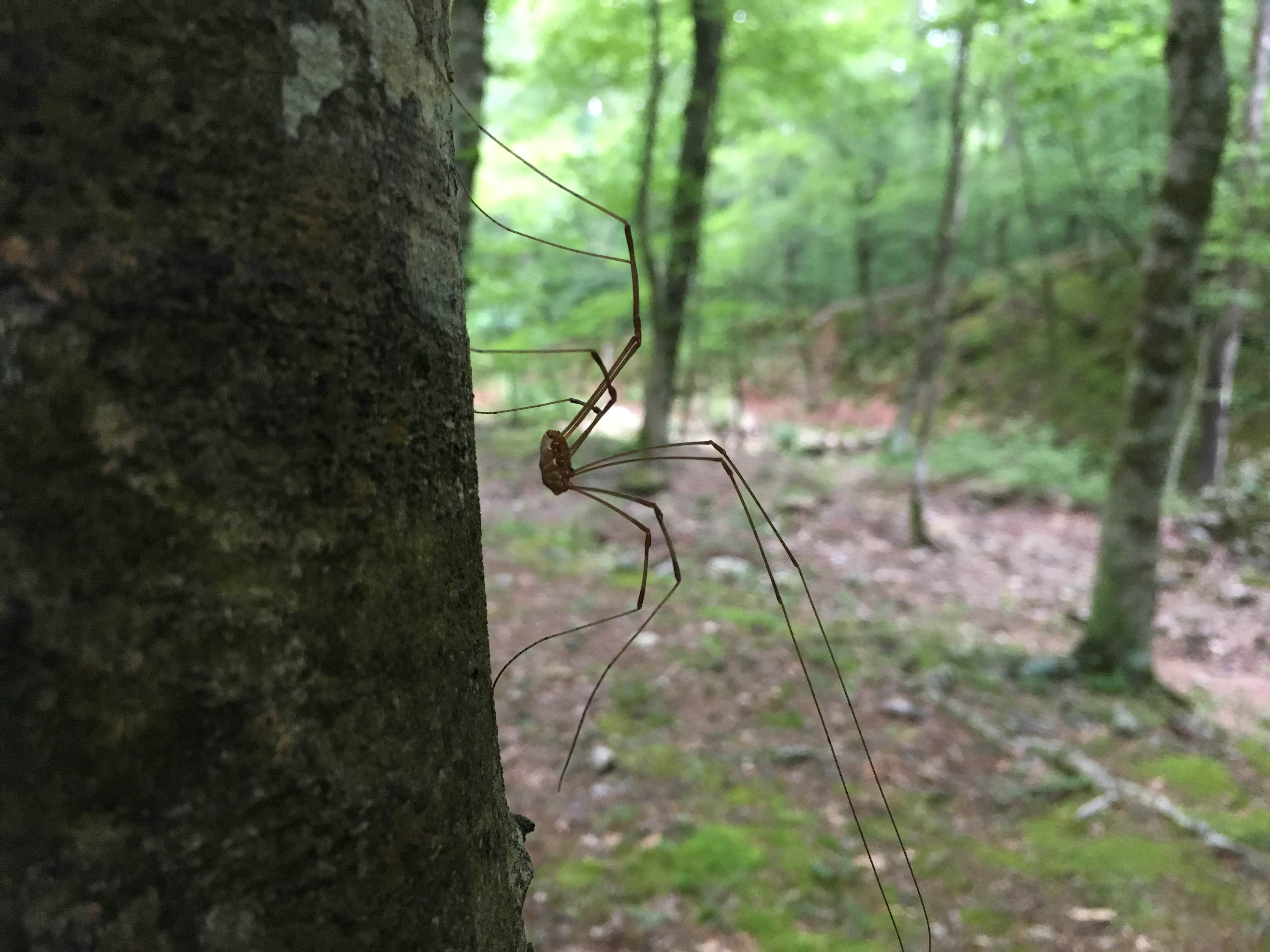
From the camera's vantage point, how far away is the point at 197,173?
0.50m

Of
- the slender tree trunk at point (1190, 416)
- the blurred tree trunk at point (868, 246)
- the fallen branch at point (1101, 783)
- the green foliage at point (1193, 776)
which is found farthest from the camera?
the blurred tree trunk at point (868, 246)

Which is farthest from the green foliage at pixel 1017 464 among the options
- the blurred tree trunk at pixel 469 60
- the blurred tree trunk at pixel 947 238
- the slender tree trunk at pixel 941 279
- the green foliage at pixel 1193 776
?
the blurred tree trunk at pixel 469 60

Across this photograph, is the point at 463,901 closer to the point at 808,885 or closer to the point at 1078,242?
the point at 808,885

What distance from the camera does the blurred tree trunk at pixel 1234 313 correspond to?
356 inches

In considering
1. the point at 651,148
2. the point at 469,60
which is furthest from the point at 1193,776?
the point at 651,148

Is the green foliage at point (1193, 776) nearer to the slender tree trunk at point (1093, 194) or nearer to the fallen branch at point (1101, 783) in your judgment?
the fallen branch at point (1101, 783)

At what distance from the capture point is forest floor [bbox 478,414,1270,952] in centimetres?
302

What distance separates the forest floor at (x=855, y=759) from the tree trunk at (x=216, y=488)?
2.73m

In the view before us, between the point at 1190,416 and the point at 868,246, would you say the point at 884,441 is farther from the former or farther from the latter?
the point at 868,246

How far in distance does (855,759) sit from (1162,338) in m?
3.51

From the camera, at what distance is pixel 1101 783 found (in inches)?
158

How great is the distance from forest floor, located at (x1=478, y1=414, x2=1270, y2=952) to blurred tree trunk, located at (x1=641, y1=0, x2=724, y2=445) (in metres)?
2.39

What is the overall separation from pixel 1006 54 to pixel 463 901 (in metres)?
13.3

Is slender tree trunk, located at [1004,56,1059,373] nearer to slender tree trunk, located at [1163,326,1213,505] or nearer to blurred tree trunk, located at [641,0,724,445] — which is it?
slender tree trunk, located at [1163,326,1213,505]
